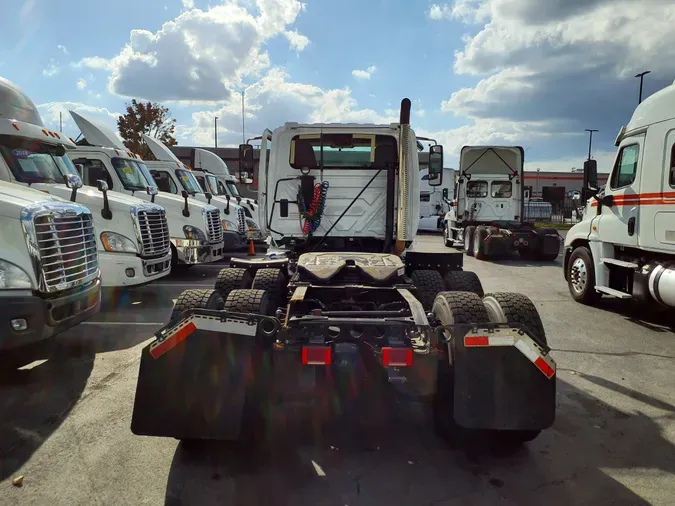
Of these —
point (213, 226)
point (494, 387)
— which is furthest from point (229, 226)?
point (494, 387)

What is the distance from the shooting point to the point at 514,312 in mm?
3680

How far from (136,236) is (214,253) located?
3.35 meters

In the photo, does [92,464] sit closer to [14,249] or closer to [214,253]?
[14,249]

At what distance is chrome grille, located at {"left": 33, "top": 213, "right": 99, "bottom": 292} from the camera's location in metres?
4.68

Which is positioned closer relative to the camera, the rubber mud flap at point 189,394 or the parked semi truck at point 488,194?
the rubber mud flap at point 189,394

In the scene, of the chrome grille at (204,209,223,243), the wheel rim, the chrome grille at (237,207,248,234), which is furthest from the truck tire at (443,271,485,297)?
the chrome grille at (237,207,248,234)

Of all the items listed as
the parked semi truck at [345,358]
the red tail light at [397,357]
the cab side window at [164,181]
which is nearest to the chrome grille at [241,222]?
the cab side window at [164,181]

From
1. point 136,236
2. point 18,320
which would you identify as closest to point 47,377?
point 18,320

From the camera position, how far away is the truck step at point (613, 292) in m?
7.48

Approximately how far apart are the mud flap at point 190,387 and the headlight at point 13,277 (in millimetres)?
2078

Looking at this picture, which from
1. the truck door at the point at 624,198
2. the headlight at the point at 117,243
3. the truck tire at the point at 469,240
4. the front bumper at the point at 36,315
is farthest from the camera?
the truck tire at the point at 469,240

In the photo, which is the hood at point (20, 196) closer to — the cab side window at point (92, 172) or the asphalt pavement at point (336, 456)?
the asphalt pavement at point (336, 456)

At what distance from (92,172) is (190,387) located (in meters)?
7.14

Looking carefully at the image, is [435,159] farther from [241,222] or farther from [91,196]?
[241,222]
